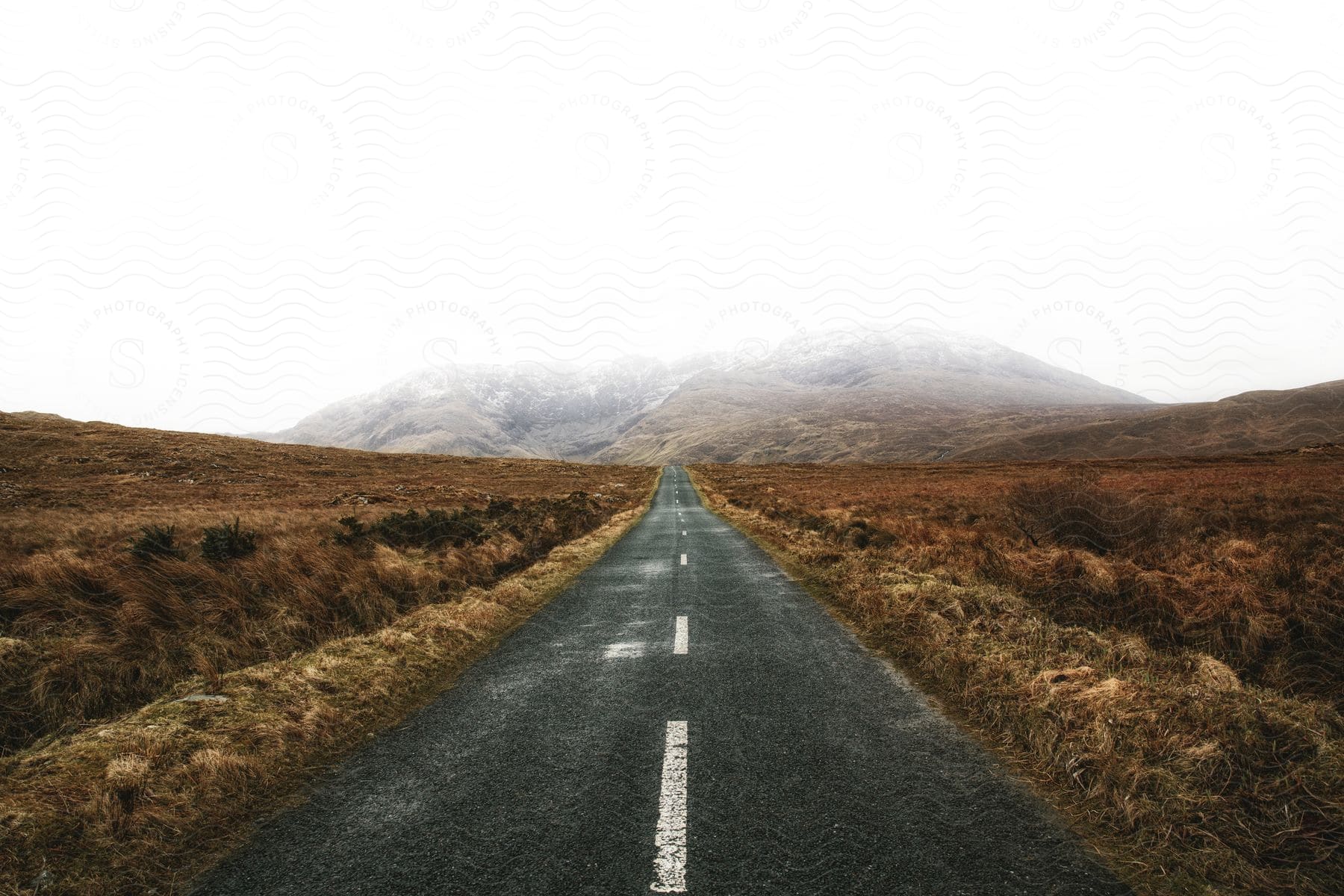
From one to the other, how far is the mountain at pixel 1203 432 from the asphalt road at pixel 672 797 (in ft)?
361

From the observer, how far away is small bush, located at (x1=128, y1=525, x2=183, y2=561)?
32.6 feet

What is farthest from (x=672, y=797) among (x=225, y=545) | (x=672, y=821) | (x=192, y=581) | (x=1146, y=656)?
(x=225, y=545)

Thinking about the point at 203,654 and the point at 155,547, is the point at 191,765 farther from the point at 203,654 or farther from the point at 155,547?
the point at 155,547

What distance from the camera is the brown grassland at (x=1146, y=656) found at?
3803 millimetres

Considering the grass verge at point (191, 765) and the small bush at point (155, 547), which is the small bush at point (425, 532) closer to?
the small bush at point (155, 547)

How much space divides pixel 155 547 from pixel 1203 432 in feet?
471

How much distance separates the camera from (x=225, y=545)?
10.9 metres

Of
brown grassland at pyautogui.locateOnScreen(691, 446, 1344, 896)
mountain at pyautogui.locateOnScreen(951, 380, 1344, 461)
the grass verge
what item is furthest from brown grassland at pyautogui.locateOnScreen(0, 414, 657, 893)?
mountain at pyautogui.locateOnScreen(951, 380, 1344, 461)

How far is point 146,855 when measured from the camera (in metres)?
3.82

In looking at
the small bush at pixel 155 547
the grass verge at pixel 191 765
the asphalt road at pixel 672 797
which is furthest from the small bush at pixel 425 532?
the asphalt road at pixel 672 797

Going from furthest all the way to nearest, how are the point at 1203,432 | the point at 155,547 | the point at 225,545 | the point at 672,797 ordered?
1. the point at 1203,432
2. the point at 225,545
3. the point at 155,547
4. the point at 672,797

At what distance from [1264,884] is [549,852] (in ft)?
14.7

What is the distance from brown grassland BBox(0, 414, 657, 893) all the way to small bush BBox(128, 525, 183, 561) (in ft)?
0.15

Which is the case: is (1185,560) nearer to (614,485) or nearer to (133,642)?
(133,642)
